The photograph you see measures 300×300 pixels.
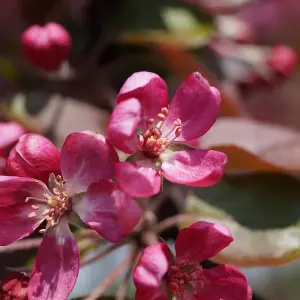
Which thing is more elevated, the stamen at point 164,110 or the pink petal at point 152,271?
the stamen at point 164,110

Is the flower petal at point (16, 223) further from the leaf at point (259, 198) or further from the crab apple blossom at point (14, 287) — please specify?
the leaf at point (259, 198)

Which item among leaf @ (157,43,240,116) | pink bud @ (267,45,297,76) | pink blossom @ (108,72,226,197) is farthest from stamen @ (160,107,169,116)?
pink bud @ (267,45,297,76)

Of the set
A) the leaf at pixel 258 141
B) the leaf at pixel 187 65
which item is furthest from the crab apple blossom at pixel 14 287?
the leaf at pixel 187 65

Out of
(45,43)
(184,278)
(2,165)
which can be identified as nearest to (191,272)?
(184,278)

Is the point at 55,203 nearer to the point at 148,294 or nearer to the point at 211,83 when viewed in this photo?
the point at 148,294

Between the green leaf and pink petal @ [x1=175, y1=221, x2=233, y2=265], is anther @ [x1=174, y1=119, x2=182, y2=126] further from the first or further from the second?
the green leaf

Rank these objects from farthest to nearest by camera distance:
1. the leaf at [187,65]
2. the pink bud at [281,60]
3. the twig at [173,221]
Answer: the pink bud at [281,60], the leaf at [187,65], the twig at [173,221]

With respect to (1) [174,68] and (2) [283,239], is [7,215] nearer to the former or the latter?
(2) [283,239]

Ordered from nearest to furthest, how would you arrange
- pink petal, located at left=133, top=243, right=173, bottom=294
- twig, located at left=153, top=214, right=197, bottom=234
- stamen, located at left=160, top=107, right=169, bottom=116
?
pink petal, located at left=133, top=243, right=173, bottom=294 < stamen, located at left=160, top=107, right=169, bottom=116 < twig, located at left=153, top=214, right=197, bottom=234
